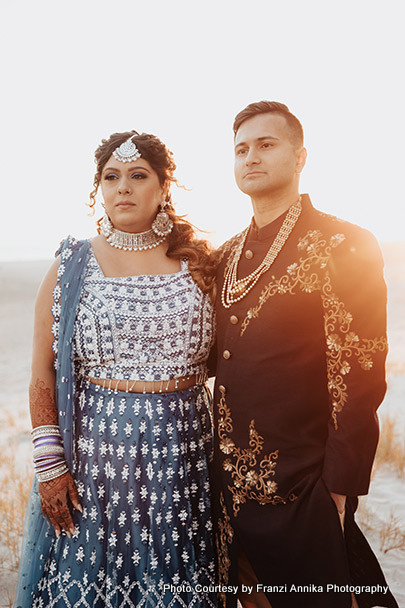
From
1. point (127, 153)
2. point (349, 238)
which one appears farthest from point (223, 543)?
point (127, 153)

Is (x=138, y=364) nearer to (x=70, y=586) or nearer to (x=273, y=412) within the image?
(x=273, y=412)

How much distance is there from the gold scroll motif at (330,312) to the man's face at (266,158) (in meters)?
0.29

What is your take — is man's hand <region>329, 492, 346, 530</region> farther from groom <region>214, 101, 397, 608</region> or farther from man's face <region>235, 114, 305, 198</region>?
man's face <region>235, 114, 305, 198</region>

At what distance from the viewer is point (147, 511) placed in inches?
94.8

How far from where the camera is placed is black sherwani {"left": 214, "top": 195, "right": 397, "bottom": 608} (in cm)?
210

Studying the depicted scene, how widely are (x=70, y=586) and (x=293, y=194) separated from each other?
6.76ft

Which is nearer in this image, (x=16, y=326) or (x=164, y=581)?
(x=164, y=581)

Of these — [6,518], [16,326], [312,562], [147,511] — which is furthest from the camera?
[16,326]

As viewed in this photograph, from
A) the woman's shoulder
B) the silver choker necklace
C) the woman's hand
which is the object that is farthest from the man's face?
the woman's hand

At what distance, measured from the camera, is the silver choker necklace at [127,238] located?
8.71 ft

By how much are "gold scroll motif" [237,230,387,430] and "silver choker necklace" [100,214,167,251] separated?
715 mm

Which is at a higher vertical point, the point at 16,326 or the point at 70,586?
the point at 16,326

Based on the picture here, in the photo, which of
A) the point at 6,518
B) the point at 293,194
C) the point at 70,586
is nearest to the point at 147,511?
the point at 70,586

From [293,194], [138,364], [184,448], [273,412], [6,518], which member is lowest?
[6,518]
